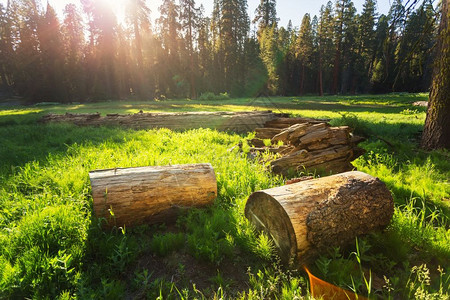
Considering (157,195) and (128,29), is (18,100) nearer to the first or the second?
(128,29)

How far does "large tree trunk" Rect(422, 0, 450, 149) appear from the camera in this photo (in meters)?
4.92

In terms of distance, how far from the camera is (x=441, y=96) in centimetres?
504

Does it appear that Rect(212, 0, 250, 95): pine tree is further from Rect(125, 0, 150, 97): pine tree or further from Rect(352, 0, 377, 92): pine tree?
Rect(352, 0, 377, 92): pine tree

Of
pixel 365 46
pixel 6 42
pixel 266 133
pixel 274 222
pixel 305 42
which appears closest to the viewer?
pixel 274 222

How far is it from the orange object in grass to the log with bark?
7.60 metres

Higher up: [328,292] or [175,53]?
[175,53]

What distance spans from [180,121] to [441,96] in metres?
8.39

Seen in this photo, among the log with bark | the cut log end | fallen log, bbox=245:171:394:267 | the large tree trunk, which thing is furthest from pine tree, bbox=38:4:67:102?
the large tree trunk

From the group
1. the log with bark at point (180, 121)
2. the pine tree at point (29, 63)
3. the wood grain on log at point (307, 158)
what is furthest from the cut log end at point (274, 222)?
the pine tree at point (29, 63)

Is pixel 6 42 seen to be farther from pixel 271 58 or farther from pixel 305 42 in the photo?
pixel 305 42

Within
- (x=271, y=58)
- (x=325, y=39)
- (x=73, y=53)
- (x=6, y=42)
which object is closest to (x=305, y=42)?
(x=325, y=39)

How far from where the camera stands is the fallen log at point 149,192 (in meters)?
2.66

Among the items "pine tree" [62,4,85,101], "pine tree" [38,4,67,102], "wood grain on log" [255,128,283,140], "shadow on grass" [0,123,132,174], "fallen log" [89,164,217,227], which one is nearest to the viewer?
"fallen log" [89,164,217,227]

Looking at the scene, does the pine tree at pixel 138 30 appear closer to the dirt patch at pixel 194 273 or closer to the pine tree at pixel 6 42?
the pine tree at pixel 6 42
